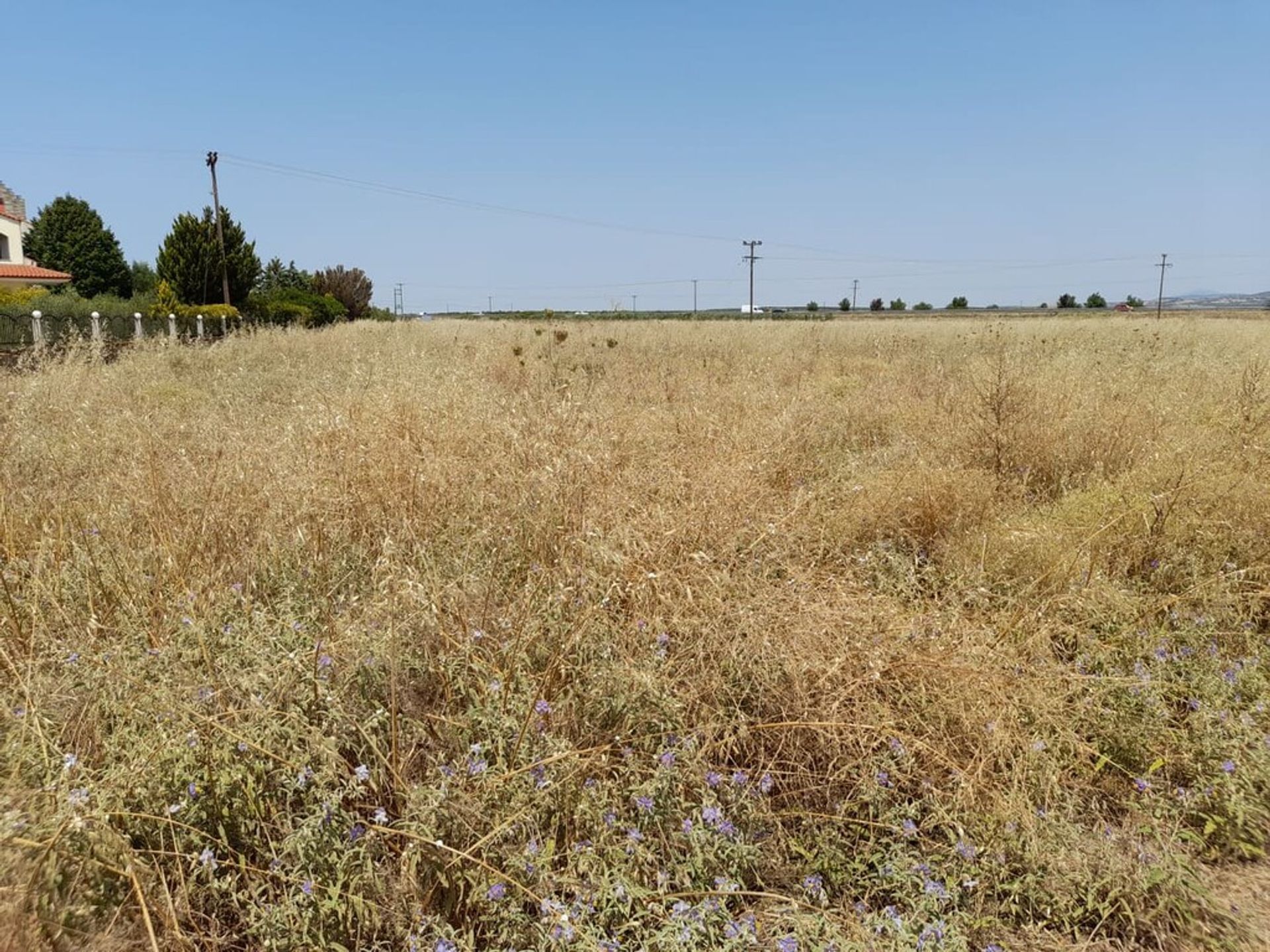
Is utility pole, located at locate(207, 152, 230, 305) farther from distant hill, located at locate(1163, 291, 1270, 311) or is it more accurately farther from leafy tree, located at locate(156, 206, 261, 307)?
distant hill, located at locate(1163, 291, 1270, 311)

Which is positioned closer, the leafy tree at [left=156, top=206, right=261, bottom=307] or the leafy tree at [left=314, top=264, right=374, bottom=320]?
the leafy tree at [left=156, top=206, right=261, bottom=307]

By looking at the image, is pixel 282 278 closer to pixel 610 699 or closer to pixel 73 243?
pixel 73 243

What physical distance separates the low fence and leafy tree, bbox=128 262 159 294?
125 feet

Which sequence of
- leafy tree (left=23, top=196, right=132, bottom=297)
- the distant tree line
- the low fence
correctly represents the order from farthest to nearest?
leafy tree (left=23, top=196, right=132, bottom=297)
the distant tree line
the low fence

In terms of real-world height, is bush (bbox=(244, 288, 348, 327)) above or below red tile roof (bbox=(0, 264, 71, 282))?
below

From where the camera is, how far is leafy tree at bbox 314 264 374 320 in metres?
45.4

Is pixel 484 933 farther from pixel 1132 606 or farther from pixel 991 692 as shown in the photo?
pixel 1132 606

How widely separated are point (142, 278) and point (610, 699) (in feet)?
213

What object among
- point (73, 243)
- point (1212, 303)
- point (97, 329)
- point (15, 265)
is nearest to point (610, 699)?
point (97, 329)

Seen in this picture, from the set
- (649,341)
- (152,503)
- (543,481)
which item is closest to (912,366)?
(649,341)

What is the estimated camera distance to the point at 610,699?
80.7 inches

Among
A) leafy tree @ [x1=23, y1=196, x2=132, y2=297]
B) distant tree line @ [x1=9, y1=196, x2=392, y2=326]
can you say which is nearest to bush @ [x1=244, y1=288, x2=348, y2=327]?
distant tree line @ [x1=9, y1=196, x2=392, y2=326]

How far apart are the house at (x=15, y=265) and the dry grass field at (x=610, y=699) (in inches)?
1651

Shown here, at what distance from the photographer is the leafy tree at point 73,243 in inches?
1789
